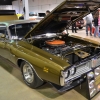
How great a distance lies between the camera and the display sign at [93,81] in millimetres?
2405

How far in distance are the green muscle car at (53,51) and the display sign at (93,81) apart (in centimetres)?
8

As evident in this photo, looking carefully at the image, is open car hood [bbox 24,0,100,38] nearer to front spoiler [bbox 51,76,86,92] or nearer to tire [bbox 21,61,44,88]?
tire [bbox 21,61,44,88]

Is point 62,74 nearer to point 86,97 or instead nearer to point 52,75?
point 52,75

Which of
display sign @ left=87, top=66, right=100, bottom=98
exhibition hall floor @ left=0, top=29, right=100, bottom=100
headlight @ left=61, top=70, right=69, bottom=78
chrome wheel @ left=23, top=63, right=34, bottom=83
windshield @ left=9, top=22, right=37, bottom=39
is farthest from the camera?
windshield @ left=9, top=22, right=37, bottom=39

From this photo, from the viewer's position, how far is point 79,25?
40.9 ft

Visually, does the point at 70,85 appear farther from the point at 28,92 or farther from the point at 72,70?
the point at 28,92

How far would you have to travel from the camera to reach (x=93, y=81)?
2.47 meters

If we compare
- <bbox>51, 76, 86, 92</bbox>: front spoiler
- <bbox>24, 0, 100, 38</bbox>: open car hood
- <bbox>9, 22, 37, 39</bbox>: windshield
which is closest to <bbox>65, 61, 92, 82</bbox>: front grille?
<bbox>51, 76, 86, 92</bbox>: front spoiler

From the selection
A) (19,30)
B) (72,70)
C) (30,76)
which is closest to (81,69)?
(72,70)

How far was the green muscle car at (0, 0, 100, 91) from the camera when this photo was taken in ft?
7.51

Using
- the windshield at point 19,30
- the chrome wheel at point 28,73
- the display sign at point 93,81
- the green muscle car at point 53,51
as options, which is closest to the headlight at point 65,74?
the green muscle car at point 53,51

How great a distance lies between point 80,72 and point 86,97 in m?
0.52

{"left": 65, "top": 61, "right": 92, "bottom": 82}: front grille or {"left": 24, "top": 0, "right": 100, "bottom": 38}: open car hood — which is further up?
{"left": 24, "top": 0, "right": 100, "bottom": 38}: open car hood

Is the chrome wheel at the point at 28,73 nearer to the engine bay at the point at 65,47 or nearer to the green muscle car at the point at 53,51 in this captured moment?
the green muscle car at the point at 53,51
